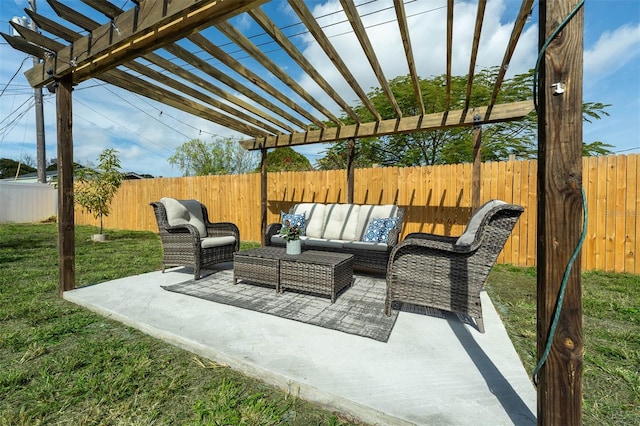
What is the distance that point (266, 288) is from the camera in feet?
10.9

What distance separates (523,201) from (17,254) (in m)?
9.06

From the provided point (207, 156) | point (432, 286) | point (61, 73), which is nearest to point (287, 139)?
point (61, 73)

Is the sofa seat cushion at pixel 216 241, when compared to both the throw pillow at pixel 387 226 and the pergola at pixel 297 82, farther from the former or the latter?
the throw pillow at pixel 387 226

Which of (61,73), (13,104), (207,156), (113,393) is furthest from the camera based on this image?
(207,156)

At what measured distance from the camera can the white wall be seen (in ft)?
37.0

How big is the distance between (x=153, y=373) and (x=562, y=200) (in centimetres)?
228

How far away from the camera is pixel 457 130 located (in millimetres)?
8953

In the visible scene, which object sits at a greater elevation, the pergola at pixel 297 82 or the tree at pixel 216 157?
the tree at pixel 216 157

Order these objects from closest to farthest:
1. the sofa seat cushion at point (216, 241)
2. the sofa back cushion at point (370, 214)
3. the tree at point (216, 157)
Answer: the sofa seat cushion at point (216, 241) → the sofa back cushion at point (370, 214) → the tree at point (216, 157)

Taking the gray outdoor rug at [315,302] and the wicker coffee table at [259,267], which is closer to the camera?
the gray outdoor rug at [315,302]

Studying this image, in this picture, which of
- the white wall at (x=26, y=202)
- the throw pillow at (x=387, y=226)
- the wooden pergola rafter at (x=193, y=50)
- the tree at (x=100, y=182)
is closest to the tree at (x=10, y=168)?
the white wall at (x=26, y=202)

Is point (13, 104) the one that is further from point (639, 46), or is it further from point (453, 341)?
point (639, 46)

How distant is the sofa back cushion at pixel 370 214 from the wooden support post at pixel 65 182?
3640mm

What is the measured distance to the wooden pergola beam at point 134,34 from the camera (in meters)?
2.08
